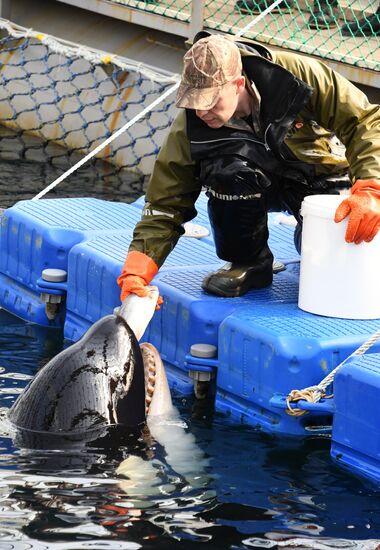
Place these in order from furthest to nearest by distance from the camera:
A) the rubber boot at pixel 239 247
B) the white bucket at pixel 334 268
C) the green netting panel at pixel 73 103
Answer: the green netting panel at pixel 73 103, the rubber boot at pixel 239 247, the white bucket at pixel 334 268

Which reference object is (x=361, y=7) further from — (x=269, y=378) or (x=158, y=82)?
(x=269, y=378)

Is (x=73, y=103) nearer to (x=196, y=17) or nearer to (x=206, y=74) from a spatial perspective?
(x=196, y=17)

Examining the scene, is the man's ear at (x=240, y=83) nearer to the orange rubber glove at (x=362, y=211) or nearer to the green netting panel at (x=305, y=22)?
the orange rubber glove at (x=362, y=211)

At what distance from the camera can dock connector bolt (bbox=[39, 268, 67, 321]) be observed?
6.36 m

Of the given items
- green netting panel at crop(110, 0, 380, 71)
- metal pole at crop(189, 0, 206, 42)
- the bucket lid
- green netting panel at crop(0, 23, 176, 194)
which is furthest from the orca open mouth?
metal pole at crop(189, 0, 206, 42)

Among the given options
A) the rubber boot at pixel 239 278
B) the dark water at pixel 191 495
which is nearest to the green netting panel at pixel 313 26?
the rubber boot at pixel 239 278

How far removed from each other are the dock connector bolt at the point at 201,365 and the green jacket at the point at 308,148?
17.6 inches

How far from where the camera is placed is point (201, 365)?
530 centimetres

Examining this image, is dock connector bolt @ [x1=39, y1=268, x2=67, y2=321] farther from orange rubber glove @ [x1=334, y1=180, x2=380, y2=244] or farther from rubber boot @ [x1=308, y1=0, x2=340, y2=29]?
rubber boot @ [x1=308, y1=0, x2=340, y2=29]

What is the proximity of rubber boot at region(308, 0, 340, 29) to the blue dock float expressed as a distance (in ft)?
10.3

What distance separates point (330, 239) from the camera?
5047 mm

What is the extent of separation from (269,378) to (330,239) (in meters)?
0.59

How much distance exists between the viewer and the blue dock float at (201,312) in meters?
4.91

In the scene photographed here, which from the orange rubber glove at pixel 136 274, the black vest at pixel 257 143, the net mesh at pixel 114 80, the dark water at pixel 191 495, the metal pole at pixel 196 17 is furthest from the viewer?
the net mesh at pixel 114 80
